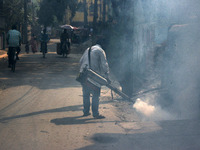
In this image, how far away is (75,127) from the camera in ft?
21.2

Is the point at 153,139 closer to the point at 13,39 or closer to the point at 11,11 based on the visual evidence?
the point at 13,39

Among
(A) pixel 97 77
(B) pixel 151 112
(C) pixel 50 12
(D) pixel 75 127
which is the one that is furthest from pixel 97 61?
(C) pixel 50 12

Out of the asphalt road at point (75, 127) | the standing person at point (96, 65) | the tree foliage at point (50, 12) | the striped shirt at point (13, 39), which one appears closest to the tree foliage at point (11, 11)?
the striped shirt at point (13, 39)

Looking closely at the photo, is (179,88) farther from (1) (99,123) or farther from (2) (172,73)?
(1) (99,123)

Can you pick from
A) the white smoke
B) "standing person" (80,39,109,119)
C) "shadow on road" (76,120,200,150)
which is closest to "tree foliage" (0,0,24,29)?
the white smoke

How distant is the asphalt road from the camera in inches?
213

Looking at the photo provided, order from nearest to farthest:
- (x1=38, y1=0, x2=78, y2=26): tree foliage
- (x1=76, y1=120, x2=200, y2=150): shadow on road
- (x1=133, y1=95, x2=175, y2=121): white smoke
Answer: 1. (x1=76, y1=120, x2=200, y2=150): shadow on road
2. (x1=133, y1=95, x2=175, y2=121): white smoke
3. (x1=38, y1=0, x2=78, y2=26): tree foliage

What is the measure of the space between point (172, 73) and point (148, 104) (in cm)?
125

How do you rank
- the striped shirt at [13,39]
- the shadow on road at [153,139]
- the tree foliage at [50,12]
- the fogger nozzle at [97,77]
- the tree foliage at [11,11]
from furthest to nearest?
1. the tree foliage at [50,12]
2. the tree foliage at [11,11]
3. the striped shirt at [13,39]
4. the fogger nozzle at [97,77]
5. the shadow on road at [153,139]

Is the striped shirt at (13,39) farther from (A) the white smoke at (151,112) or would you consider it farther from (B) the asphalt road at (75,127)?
(A) the white smoke at (151,112)

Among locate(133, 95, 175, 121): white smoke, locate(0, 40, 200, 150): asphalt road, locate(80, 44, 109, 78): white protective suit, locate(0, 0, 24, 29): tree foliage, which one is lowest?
locate(133, 95, 175, 121): white smoke

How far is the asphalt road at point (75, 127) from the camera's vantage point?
5.41 metres

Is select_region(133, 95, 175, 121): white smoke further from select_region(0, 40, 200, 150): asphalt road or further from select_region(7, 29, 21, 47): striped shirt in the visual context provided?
select_region(7, 29, 21, 47): striped shirt

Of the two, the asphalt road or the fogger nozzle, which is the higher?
the fogger nozzle
